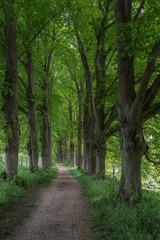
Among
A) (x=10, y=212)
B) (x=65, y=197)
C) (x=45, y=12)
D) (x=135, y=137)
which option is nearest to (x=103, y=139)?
(x=65, y=197)

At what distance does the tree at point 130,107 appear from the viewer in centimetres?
516

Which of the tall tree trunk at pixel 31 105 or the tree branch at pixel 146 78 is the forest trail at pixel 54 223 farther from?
the tall tree trunk at pixel 31 105

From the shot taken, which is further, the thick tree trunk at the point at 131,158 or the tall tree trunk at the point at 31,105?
the tall tree trunk at the point at 31,105

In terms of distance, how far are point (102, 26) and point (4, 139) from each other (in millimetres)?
7791

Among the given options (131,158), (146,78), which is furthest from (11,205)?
(146,78)

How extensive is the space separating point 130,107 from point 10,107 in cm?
578

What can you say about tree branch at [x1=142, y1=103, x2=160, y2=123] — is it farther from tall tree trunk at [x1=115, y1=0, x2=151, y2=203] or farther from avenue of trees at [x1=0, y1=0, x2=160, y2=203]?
tall tree trunk at [x1=115, y1=0, x2=151, y2=203]

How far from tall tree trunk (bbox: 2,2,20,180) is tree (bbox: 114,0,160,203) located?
17.0 feet

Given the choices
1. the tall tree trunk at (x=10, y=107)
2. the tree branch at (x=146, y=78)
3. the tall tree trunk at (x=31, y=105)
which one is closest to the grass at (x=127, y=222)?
the tree branch at (x=146, y=78)

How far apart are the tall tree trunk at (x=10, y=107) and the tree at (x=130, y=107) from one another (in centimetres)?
518

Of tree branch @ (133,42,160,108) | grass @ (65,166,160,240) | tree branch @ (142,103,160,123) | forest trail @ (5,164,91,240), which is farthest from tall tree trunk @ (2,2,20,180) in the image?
tree branch @ (142,103,160,123)

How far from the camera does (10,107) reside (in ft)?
27.9

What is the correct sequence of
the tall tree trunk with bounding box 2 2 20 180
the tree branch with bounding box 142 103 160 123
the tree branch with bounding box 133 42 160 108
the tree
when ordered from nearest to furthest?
the tree branch with bounding box 133 42 160 108, the tree, the tree branch with bounding box 142 103 160 123, the tall tree trunk with bounding box 2 2 20 180

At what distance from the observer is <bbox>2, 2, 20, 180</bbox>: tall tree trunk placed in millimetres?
8266
